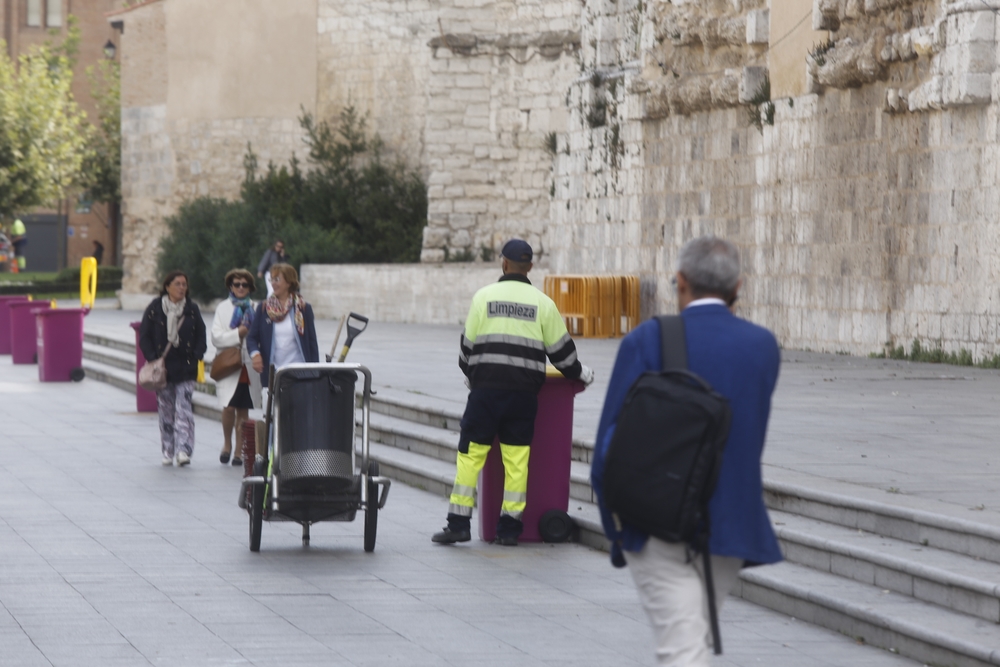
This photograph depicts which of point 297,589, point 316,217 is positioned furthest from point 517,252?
point 316,217

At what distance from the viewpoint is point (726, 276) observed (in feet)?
13.3

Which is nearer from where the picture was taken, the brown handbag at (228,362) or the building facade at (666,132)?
the brown handbag at (228,362)

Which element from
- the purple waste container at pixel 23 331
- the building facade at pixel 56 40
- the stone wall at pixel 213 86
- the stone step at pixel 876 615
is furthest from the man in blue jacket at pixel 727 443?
the building facade at pixel 56 40

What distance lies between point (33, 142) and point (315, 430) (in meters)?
36.4

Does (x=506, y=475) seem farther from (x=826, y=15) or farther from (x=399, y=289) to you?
(x=399, y=289)

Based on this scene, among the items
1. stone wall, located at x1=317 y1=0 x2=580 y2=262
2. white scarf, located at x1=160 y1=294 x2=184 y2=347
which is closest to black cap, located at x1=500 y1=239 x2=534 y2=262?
white scarf, located at x1=160 y1=294 x2=184 y2=347

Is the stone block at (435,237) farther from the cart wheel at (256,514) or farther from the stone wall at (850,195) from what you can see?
the cart wheel at (256,514)

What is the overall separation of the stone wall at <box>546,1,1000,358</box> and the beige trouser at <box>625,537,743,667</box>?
465 inches

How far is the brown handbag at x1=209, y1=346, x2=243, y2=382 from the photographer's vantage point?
11.6 metres

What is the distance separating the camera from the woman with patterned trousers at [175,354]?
12.0 metres

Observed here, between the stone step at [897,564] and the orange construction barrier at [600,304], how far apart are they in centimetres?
1454

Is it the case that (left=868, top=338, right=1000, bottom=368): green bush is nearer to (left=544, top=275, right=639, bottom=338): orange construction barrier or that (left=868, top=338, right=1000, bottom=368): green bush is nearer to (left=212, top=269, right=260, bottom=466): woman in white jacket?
(left=544, top=275, right=639, bottom=338): orange construction barrier

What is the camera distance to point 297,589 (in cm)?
712

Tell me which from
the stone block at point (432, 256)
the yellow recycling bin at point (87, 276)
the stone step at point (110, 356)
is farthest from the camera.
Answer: the stone block at point (432, 256)
